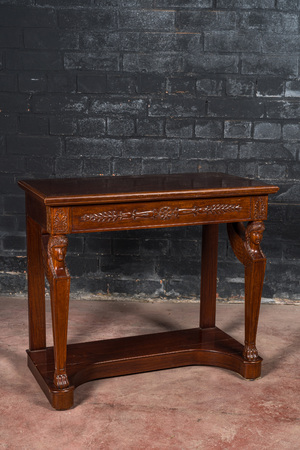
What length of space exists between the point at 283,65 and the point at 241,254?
1.60 metres

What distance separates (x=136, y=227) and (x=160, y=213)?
13 centimetres

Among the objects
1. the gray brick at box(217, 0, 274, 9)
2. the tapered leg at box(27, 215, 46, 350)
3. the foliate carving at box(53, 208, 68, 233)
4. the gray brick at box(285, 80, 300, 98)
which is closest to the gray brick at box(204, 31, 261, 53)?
the gray brick at box(217, 0, 274, 9)

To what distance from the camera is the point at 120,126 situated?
13.4ft

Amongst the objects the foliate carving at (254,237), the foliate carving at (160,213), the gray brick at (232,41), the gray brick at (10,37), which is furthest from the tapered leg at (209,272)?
the gray brick at (10,37)

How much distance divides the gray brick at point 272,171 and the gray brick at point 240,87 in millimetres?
489

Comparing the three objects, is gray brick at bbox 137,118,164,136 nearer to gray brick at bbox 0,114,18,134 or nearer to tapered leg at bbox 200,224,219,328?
gray brick at bbox 0,114,18,134

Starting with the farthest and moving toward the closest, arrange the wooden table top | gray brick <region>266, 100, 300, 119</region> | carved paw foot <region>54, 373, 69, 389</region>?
1. gray brick <region>266, 100, 300, 119</region>
2. carved paw foot <region>54, 373, 69, 389</region>
3. the wooden table top

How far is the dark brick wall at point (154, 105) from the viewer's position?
13.0 feet

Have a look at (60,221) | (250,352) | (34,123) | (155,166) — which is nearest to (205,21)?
(155,166)

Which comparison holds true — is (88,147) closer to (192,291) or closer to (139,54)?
(139,54)

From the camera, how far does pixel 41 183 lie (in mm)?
2943

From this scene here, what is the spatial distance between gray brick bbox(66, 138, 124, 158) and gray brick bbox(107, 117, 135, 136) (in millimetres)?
60

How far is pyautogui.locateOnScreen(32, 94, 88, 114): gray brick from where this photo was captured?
4039 millimetres

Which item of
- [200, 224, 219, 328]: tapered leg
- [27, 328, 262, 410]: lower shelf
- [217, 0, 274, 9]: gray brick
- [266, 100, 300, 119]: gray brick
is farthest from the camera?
[266, 100, 300, 119]: gray brick
